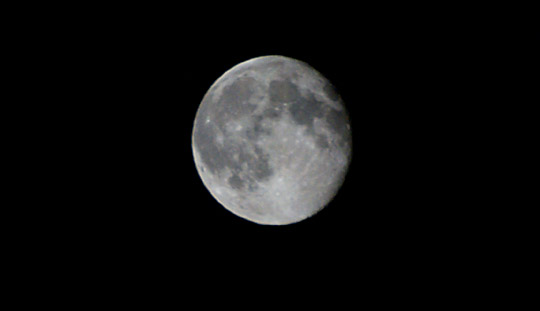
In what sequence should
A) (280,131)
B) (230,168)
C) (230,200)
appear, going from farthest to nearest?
(230,200)
(230,168)
(280,131)

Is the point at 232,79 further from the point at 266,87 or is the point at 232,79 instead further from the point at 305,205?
the point at 305,205

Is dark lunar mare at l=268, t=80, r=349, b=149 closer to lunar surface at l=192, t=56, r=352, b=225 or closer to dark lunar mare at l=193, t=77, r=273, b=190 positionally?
lunar surface at l=192, t=56, r=352, b=225

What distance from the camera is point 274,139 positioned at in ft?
10.0

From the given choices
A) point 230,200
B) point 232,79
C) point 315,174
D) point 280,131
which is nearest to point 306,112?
point 280,131

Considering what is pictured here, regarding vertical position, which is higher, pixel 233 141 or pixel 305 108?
pixel 305 108

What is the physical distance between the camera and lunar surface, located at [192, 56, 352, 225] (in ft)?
10.1

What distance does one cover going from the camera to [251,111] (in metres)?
3.10

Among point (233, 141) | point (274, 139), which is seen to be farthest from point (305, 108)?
point (233, 141)

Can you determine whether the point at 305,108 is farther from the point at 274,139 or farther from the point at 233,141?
the point at 233,141

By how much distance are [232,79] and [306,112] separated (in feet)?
2.61

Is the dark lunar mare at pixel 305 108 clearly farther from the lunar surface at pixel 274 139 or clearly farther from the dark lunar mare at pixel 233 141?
the dark lunar mare at pixel 233 141

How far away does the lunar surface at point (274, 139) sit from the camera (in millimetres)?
3082

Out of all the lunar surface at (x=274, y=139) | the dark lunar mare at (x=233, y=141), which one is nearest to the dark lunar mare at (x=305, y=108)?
the lunar surface at (x=274, y=139)

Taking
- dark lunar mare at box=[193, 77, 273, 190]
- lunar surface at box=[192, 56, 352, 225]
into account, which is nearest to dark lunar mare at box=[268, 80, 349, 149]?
lunar surface at box=[192, 56, 352, 225]
